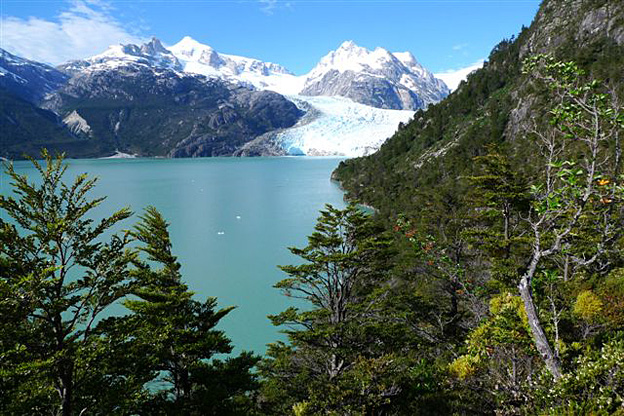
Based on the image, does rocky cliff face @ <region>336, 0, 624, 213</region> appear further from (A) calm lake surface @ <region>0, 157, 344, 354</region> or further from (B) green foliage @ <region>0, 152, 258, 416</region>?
(B) green foliage @ <region>0, 152, 258, 416</region>

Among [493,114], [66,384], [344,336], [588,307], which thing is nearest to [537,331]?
[588,307]

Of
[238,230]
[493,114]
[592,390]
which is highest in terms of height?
[493,114]

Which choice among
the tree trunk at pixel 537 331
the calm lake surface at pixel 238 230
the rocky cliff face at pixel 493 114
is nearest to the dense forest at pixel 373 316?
the tree trunk at pixel 537 331

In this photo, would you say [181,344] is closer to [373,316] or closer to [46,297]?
[46,297]

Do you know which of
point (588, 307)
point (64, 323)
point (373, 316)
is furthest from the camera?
point (373, 316)

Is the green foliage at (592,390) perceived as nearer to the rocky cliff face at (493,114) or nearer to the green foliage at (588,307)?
the green foliage at (588,307)

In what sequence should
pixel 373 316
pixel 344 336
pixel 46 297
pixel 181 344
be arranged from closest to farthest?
pixel 46 297
pixel 181 344
pixel 344 336
pixel 373 316
